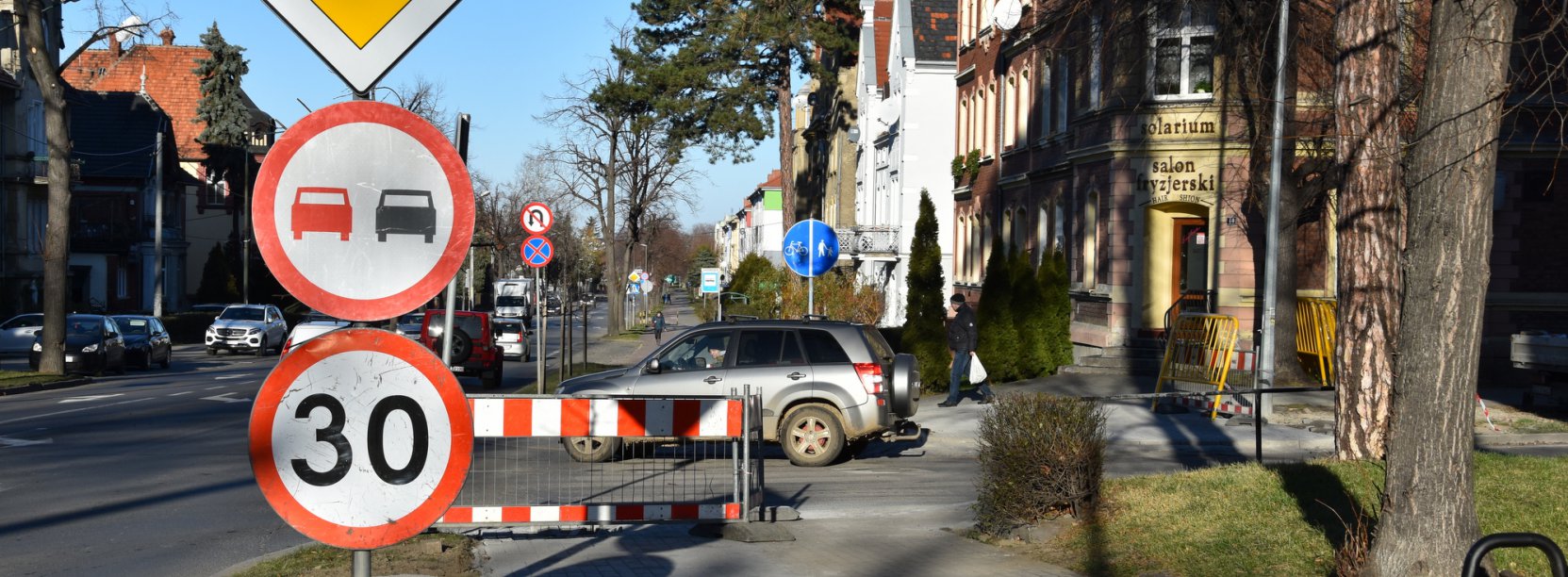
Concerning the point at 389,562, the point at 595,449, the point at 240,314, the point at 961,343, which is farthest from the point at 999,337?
the point at 240,314

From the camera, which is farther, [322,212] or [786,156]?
[786,156]

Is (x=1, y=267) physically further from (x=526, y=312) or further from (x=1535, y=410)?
(x=1535, y=410)

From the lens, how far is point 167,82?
8500 cm

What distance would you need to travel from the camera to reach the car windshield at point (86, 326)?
33281 millimetres

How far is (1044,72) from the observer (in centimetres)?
3356

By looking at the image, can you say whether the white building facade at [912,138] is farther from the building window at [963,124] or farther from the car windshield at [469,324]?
the car windshield at [469,324]

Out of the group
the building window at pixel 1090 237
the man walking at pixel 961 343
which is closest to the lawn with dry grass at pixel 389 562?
the man walking at pixel 961 343

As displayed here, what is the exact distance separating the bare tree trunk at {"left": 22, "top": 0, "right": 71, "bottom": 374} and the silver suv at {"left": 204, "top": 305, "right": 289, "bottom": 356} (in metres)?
13.3

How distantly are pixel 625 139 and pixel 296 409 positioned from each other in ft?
194

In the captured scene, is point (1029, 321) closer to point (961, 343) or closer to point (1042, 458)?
point (961, 343)

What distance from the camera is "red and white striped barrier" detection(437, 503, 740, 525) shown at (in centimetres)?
927

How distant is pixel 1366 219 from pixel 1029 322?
54.9 feet

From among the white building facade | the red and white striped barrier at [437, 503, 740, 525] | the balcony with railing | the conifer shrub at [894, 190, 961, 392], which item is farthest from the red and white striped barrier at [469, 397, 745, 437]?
the balcony with railing

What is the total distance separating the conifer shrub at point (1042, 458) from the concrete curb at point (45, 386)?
2313cm
